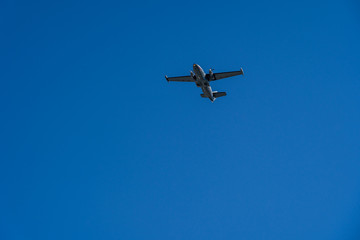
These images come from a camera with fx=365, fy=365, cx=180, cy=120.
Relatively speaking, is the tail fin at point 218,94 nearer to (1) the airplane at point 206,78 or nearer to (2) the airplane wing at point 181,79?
(1) the airplane at point 206,78

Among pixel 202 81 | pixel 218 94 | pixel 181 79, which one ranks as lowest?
pixel 202 81

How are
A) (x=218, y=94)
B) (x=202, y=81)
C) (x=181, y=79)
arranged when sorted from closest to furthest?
1. (x=202, y=81)
2. (x=218, y=94)
3. (x=181, y=79)

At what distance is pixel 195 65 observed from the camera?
59.9 meters

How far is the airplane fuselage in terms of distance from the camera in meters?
60.3

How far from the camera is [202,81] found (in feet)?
205

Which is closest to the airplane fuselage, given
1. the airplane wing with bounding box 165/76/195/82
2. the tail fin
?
the tail fin

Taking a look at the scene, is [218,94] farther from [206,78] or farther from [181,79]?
[181,79]

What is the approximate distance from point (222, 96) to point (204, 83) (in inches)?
209

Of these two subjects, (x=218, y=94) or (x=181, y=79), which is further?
(x=181, y=79)

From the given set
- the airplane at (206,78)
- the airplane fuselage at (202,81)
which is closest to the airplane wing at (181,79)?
the airplane at (206,78)

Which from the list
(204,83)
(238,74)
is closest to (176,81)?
(204,83)

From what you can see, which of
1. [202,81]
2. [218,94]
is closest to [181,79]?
[202,81]

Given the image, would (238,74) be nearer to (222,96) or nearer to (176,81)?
(222,96)

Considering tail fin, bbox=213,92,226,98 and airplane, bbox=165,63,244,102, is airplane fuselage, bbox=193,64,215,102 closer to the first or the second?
airplane, bbox=165,63,244,102
